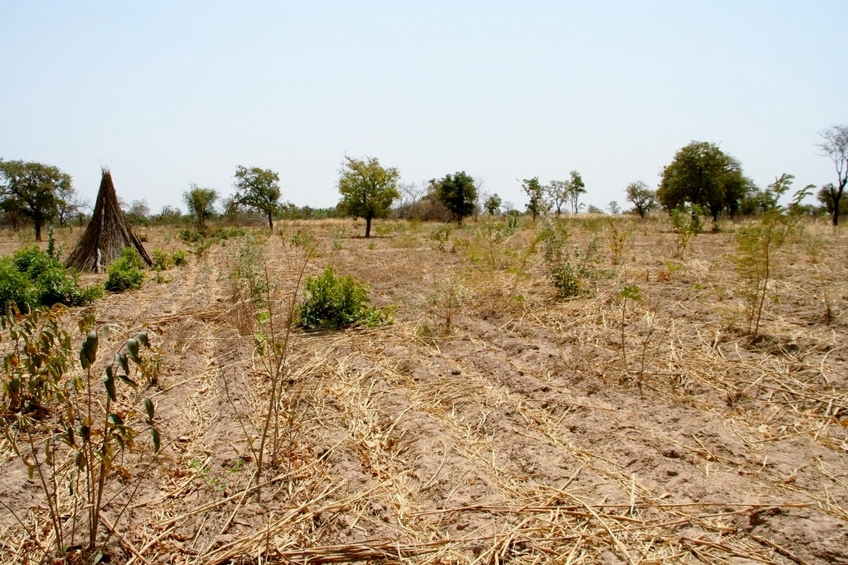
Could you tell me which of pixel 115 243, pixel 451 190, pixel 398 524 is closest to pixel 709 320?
pixel 398 524

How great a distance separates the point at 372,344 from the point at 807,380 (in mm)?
3787

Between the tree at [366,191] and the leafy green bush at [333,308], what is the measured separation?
1683 cm

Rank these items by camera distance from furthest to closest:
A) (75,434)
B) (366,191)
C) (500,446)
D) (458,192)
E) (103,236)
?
1. (458,192)
2. (366,191)
3. (103,236)
4. (500,446)
5. (75,434)

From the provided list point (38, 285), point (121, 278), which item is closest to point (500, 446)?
point (38, 285)

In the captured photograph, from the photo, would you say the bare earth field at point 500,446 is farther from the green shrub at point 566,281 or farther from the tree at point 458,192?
the tree at point 458,192

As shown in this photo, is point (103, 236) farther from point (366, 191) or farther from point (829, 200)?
point (829, 200)

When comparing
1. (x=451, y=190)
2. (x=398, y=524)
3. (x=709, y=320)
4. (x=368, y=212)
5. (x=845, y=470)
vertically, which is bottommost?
(x=398, y=524)

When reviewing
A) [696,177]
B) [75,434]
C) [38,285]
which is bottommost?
[75,434]

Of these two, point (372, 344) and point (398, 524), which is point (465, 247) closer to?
point (372, 344)

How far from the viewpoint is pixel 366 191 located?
23.1m

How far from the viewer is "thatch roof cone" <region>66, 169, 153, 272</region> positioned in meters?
11.7

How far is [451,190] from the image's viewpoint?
3497 centimetres

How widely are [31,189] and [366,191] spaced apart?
15.8m

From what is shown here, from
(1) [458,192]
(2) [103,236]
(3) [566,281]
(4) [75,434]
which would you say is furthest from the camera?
(1) [458,192]
